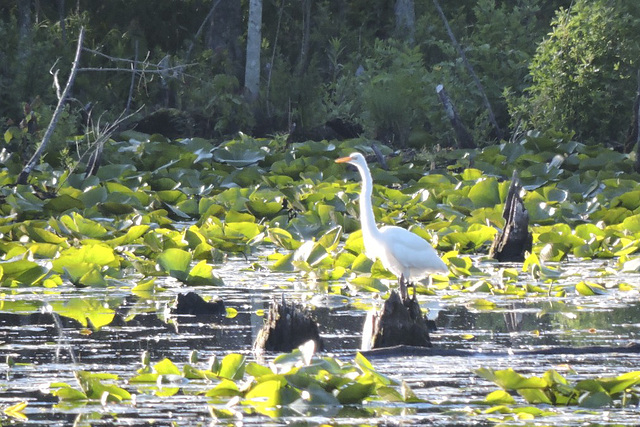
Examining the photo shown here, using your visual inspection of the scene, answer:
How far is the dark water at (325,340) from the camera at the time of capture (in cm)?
446

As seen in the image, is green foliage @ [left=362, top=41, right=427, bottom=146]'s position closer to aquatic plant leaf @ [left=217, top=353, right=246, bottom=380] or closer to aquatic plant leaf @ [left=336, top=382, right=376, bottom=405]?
aquatic plant leaf @ [left=217, top=353, right=246, bottom=380]

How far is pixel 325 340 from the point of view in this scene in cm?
610

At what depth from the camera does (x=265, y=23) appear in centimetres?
2539

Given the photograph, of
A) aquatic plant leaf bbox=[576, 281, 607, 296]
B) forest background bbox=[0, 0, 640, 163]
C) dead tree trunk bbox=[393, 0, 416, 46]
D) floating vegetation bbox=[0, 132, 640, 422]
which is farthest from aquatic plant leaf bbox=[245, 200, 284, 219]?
dead tree trunk bbox=[393, 0, 416, 46]

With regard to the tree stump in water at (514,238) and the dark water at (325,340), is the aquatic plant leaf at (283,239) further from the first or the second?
the tree stump in water at (514,238)

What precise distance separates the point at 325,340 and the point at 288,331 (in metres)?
0.35

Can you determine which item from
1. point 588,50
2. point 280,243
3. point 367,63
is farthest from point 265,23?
point 280,243

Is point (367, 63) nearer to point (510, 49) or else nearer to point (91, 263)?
point (510, 49)

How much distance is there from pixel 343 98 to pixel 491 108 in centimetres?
296

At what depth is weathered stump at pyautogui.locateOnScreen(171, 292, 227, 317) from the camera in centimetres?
684

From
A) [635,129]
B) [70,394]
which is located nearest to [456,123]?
[635,129]

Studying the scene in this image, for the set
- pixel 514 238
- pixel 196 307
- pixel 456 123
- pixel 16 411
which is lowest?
pixel 16 411

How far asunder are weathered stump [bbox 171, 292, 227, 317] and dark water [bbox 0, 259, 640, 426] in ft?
0.35

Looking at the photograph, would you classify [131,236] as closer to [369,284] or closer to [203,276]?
[203,276]
